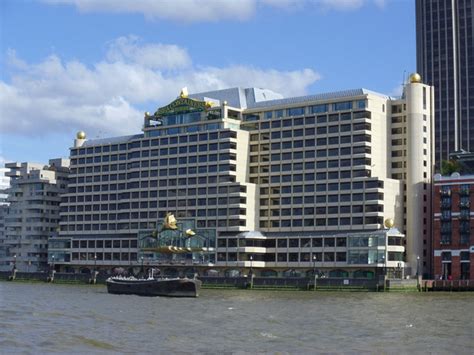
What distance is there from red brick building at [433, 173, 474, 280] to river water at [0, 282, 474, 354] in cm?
5120

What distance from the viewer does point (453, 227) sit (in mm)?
186875

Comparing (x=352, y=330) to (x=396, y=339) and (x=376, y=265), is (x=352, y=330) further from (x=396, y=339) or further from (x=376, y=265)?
(x=376, y=265)

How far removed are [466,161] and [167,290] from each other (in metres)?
78.8

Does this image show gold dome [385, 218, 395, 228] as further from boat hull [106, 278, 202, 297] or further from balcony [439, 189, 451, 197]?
boat hull [106, 278, 202, 297]

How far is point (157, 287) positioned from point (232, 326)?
62.5 metres

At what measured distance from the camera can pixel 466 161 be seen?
194 metres

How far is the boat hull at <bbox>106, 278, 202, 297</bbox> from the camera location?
146 m

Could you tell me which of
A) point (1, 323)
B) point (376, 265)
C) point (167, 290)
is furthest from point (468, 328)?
point (376, 265)

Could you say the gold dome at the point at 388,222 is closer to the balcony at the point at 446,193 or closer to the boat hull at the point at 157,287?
the balcony at the point at 446,193

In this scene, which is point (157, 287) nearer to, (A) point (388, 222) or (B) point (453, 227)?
(A) point (388, 222)

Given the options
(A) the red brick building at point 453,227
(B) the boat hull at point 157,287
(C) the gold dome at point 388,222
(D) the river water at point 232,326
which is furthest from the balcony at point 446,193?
(B) the boat hull at point 157,287

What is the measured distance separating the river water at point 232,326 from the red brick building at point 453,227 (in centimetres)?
5120

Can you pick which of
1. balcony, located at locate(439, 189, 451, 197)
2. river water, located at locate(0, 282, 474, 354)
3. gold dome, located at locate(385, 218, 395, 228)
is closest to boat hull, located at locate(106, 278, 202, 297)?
river water, located at locate(0, 282, 474, 354)

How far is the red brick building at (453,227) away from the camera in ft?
608
